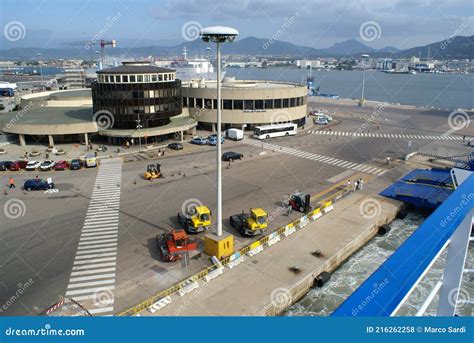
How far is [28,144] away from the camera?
179 ft

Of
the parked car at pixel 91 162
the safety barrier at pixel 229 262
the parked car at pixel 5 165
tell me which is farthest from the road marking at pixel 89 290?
the parked car at pixel 5 165

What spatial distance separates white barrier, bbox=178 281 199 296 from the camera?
804 inches

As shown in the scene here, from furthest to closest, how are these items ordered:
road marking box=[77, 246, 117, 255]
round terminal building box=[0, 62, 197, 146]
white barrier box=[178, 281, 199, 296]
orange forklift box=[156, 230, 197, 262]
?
round terminal building box=[0, 62, 197, 146], road marking box=[77, 246, 117, 255], orange forklift box=[156, 230, 197, 262], white barrier box=[178, 281, 199, 296]

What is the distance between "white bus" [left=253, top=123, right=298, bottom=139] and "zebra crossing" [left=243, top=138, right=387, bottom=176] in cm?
188

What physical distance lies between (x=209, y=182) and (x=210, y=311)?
71.8 feet

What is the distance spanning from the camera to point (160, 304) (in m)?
19.5

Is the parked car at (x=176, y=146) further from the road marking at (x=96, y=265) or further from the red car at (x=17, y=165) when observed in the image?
the road marking at (x=96, y=265)

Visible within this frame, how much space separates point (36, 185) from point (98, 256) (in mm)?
17194

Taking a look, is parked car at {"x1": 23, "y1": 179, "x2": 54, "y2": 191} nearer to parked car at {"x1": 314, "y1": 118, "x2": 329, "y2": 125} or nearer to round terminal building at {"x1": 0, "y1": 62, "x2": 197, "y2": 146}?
round terminal building at {"x1": 0, "y1": 62, "x2": 197, "y2": 146}

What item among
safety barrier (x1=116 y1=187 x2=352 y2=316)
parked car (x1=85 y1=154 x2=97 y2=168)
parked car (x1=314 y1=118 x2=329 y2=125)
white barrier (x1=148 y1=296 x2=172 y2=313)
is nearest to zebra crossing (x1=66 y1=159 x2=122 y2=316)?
safety barrier (x1=116 y1=187 x2=352 y2=316)

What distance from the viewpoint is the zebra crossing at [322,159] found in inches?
1777

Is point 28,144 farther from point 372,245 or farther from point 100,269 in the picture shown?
point 372,245

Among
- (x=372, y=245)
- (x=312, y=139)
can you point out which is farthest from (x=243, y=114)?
(x=372, y=245)

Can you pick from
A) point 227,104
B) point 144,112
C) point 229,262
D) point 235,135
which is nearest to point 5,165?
point 144,112
